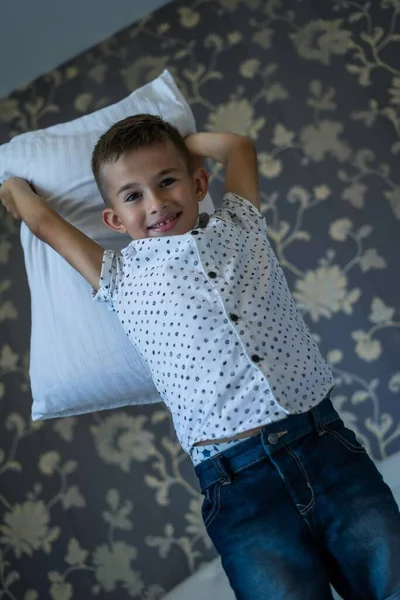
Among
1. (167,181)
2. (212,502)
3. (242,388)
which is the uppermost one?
(167,181)

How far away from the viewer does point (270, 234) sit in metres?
1.91

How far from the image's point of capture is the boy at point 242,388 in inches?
42.9

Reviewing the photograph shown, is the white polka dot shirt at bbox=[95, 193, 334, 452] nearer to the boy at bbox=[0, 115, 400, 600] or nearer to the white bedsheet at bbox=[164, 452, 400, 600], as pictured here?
the boy at bbox=[0, 115, 400, 600]

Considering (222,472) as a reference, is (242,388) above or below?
above

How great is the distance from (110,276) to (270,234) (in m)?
0.73

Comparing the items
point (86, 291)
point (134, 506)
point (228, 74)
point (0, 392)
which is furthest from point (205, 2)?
point (134, 506)

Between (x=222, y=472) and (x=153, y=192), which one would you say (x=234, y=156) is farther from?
(x=222, y=472)

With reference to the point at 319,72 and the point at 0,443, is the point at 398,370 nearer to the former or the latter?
the point at 319,72

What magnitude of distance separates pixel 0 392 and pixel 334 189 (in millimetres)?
1044

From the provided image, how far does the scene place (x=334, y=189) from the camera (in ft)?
6.31

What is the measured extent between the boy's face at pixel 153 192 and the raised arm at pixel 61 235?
3.5 inches

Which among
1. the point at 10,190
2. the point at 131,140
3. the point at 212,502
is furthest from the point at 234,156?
the point at 212,502

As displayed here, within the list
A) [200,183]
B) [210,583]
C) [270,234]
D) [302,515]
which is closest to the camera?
[302,515]

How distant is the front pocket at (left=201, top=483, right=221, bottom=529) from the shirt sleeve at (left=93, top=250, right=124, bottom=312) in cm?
38
